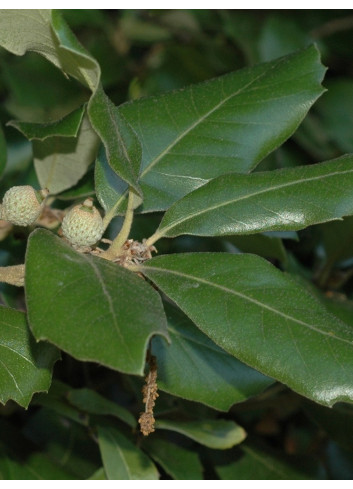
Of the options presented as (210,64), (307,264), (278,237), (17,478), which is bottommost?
(17,478)

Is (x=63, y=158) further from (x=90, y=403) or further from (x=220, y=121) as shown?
(x=90, y=403)

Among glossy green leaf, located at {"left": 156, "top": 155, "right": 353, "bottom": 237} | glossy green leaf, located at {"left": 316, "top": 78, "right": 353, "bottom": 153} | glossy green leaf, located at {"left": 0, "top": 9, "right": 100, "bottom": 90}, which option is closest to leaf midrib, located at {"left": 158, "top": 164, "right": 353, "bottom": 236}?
glossy green leaf, located at {"left": 156, "top": 155, "right": 353, "bottom": 237}

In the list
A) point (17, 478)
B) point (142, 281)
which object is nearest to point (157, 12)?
point (17, 478)

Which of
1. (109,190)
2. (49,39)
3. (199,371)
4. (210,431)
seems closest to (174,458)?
(210,431)

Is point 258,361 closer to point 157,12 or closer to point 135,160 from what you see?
point 135,160

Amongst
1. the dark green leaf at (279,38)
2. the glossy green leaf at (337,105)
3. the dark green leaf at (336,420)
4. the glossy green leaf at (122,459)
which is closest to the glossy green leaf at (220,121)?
the glossy green leaf at (122,459)

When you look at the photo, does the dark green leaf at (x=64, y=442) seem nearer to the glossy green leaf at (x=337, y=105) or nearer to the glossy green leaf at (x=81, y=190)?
the glossy green leaf at (x=81, y=190)
